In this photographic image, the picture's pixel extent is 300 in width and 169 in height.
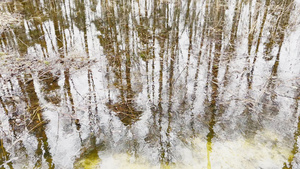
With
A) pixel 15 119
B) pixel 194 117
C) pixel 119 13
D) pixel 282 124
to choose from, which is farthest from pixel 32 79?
pixel 282 124

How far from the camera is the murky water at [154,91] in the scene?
3098 mm

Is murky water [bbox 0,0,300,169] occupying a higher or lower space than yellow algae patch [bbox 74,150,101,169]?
higher

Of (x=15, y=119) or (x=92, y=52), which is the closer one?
(x=15, y=119)

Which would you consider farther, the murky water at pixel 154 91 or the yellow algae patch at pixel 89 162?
the murky water at pixel 154 91

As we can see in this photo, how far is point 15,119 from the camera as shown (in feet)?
11.9

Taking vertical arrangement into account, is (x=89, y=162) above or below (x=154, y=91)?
below

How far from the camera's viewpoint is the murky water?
3.10 meters

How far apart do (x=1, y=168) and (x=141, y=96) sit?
235 centimetres

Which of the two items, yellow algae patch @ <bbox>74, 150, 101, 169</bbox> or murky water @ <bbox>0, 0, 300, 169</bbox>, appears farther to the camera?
murky water @ <bbox>0, 0, 300, 169</bbox>

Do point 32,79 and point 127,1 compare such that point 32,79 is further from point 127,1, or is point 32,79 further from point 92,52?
point 127,1

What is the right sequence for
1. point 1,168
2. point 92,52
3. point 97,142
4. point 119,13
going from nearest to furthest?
point 1,168 < point 97,142 < point 92,52 < point 119,13

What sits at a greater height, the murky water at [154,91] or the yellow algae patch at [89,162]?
the murky water at [154,91]

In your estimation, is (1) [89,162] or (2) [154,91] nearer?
(1) [89,162]

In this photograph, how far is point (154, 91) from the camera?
4180mm
